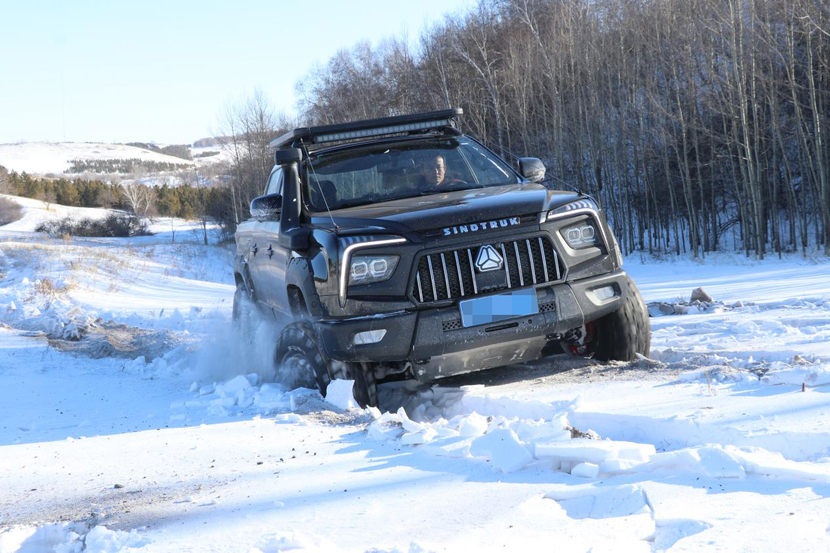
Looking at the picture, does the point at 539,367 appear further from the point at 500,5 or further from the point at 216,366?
the point at 500,5

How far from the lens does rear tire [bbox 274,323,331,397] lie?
15.4ft

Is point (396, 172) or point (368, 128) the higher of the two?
point (368, 128)

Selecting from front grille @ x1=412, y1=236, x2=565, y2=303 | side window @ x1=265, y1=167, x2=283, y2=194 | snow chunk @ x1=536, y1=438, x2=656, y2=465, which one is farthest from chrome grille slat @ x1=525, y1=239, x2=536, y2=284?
side window @ x1=265, y1=167, x2=283, y2=194

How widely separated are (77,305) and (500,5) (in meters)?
33.6

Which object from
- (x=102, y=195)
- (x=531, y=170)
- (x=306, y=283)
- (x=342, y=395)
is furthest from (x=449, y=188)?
(x=102, y=195)

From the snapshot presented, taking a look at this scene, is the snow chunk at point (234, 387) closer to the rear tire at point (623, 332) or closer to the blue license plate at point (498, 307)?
the blue license plate at point (498, 307)

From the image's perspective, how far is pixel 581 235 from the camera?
15.8ft

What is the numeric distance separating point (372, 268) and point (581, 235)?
138 cm

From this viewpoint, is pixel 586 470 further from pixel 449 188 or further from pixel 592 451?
pixel 449 188

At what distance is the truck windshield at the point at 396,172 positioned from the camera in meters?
5.48

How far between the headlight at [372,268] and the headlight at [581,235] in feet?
3.61

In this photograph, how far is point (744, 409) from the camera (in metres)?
3.73

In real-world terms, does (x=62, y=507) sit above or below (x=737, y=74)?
below

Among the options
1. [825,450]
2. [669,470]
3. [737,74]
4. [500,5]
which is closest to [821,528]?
[669,470]
